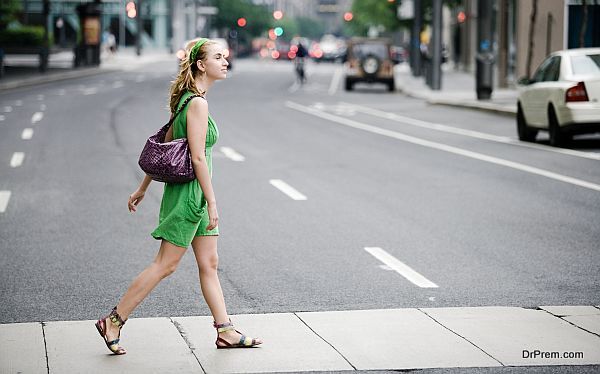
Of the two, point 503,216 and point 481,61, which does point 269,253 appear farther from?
point 481,61

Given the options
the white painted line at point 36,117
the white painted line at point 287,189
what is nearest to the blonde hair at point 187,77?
the white painted line at point 287,189

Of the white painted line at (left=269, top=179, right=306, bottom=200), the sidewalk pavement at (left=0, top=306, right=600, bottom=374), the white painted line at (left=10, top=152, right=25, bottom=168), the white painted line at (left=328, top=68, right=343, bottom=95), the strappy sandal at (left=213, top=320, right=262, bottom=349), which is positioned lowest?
the white painted line at (left=328, top=68, right=343, bottom=95)

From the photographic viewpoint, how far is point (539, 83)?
21719mm

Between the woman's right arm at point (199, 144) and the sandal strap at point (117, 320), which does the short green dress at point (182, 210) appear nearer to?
the woman's right arm at point (199, 144)

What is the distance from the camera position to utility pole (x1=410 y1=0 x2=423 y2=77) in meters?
54.9

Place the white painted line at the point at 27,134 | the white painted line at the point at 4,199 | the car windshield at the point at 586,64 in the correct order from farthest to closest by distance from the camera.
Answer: the white painted line at the point at 27,134 < the car windshield at the point at 586,64 < the white painted line at the point at 4,199

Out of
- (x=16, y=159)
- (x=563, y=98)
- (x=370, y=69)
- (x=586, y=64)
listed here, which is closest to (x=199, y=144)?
(x=16, y=159)

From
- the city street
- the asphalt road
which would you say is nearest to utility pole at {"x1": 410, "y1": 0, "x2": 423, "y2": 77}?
the asphalt road

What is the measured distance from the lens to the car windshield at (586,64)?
20.7 metres

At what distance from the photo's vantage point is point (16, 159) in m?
19.0

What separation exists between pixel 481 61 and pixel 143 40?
3211 inches

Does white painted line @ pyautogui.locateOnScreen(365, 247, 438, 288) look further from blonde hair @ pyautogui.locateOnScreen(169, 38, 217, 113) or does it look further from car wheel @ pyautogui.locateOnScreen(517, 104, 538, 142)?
car wheel @ pyautogui.locateOnScreen(517, 104, 538, 142)

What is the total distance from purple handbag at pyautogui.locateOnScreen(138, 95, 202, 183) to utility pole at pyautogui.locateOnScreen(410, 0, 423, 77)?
48.7 metres

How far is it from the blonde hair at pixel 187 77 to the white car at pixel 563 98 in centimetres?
1423
